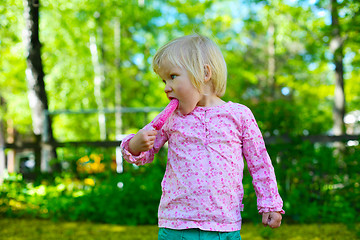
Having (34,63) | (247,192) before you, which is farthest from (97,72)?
(247,192)

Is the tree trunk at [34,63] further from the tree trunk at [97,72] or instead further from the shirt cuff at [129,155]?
the tree trunk at [97,72]

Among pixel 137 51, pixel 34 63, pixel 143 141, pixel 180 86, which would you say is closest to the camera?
pixel 143 141

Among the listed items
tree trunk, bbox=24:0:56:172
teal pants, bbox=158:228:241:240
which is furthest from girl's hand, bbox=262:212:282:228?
tree trunk, bbox=24:0:56:172

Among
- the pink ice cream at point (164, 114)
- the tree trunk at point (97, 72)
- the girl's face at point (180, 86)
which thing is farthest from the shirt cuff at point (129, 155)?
the tree trunk at point (97, 72)

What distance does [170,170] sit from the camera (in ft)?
5.76

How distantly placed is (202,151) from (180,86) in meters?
0.30

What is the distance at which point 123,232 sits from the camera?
4559 mm

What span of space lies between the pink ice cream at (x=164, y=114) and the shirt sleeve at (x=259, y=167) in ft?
1.09

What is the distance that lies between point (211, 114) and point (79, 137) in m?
19.2

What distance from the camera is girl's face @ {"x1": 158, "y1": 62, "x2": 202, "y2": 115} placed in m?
1.68

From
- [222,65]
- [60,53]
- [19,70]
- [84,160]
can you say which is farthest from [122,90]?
[222,65]

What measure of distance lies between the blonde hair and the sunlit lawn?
112 inches

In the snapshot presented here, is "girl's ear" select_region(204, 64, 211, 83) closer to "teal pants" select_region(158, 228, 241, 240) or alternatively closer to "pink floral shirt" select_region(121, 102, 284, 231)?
"pink floral shirt" select_region(121, 102, 284, 231)

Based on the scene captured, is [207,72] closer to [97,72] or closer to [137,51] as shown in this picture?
[137,51]
